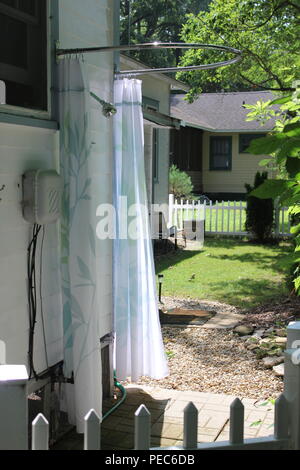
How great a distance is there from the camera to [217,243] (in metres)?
14.9

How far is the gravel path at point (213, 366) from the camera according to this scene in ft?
17.6

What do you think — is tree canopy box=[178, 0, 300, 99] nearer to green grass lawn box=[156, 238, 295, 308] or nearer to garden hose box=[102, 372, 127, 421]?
green grass lawn box=[156, 238, 295, 308]

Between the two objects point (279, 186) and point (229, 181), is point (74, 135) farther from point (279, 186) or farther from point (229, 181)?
point (229, 181)

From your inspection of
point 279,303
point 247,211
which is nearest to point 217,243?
point 247,211

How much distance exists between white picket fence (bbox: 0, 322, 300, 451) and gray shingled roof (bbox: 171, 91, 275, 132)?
21.2 metres

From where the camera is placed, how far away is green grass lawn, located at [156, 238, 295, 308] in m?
9.30

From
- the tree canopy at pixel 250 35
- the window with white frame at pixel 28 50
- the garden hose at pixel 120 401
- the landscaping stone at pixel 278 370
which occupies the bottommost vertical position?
the garden hose at pixel 120 401

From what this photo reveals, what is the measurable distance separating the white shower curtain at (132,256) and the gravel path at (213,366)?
0.50m

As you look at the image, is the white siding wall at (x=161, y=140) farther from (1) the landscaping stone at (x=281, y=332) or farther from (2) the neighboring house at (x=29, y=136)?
(2) the neighboring house at (x=29, y=136)

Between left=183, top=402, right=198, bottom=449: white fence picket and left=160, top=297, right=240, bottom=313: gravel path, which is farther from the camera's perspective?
left=160, top=297, right=240, bottom=313: gravel path

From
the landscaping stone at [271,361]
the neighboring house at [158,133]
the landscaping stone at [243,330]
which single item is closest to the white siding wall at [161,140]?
the neighboring house at [158,133]

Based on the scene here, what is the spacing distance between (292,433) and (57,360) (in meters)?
2.40

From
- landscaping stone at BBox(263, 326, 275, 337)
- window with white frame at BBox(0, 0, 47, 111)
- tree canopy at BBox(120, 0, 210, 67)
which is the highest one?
tree canopy at BBox(120, 0, 210, 67)

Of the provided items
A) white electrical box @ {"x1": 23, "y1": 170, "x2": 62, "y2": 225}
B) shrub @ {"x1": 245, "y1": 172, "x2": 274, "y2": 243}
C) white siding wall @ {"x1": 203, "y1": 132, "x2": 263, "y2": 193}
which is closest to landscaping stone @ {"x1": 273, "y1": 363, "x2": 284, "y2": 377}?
white electrical box @ {"x1": 23, "y1": 170, "x2": 62, "y2": 225}
